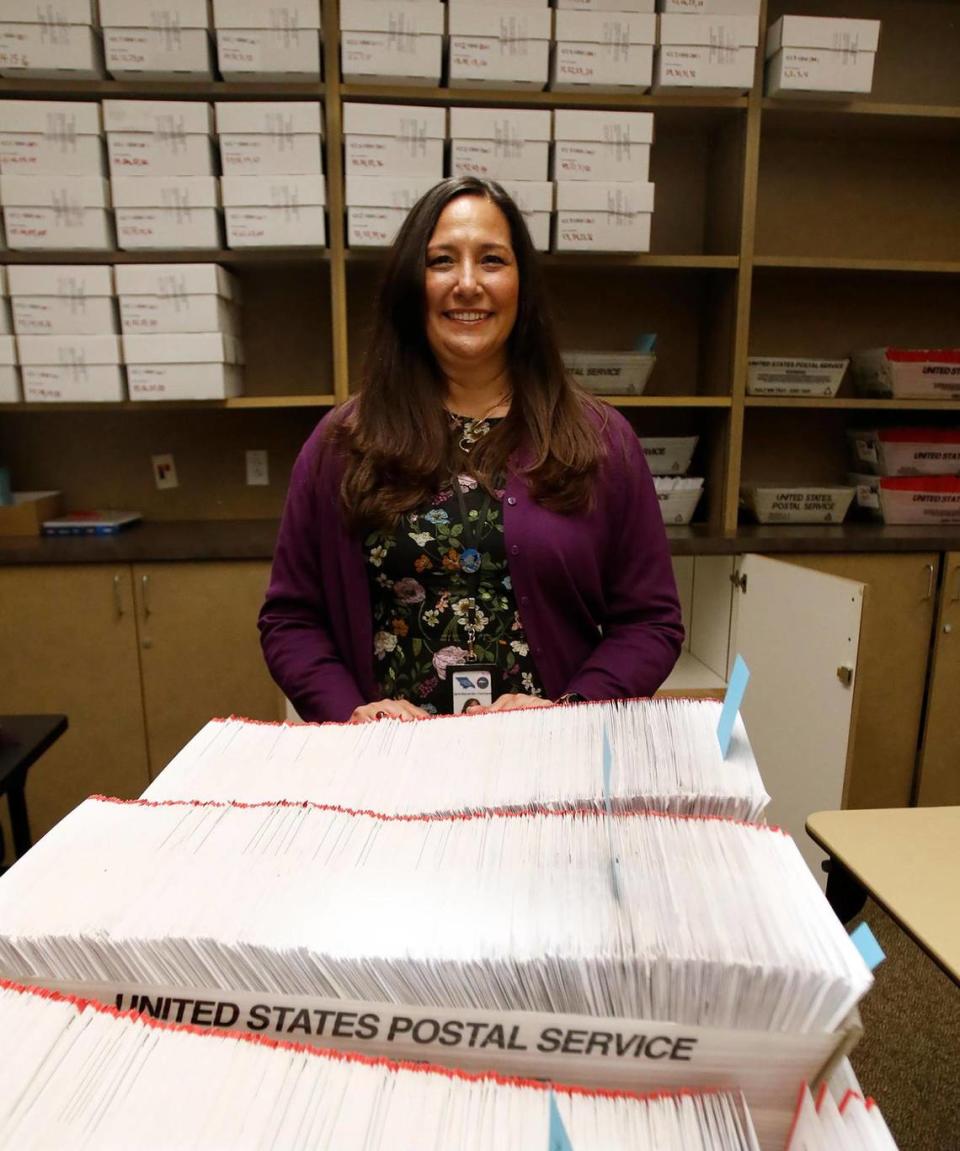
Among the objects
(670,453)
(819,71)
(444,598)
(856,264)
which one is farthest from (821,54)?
(444,598)

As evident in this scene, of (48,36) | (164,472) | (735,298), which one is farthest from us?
(164,472)

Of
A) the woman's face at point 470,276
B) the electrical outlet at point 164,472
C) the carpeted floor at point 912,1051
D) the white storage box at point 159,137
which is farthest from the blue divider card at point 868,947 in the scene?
the electrical outlet at point 164,472

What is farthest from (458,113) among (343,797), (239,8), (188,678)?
(343,797)

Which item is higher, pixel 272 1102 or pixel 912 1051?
pixel 272 1102

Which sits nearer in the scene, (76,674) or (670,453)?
(76,674)

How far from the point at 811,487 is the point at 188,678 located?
79.1 inches

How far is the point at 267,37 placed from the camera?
193 cm

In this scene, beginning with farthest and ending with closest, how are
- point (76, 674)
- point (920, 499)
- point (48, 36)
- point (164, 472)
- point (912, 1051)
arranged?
point (164, 472)
point (920, 499)
point (76, 674)
point (48, 36)
point (912, 1051)

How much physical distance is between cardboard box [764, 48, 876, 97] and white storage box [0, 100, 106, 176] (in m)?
1.80

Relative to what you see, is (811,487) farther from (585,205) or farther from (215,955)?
(215,955)

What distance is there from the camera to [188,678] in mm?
2176

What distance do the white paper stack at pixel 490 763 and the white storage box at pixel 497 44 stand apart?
1.96 m

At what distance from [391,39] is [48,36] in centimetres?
86

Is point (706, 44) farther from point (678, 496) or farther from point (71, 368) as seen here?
point (71, 368)
